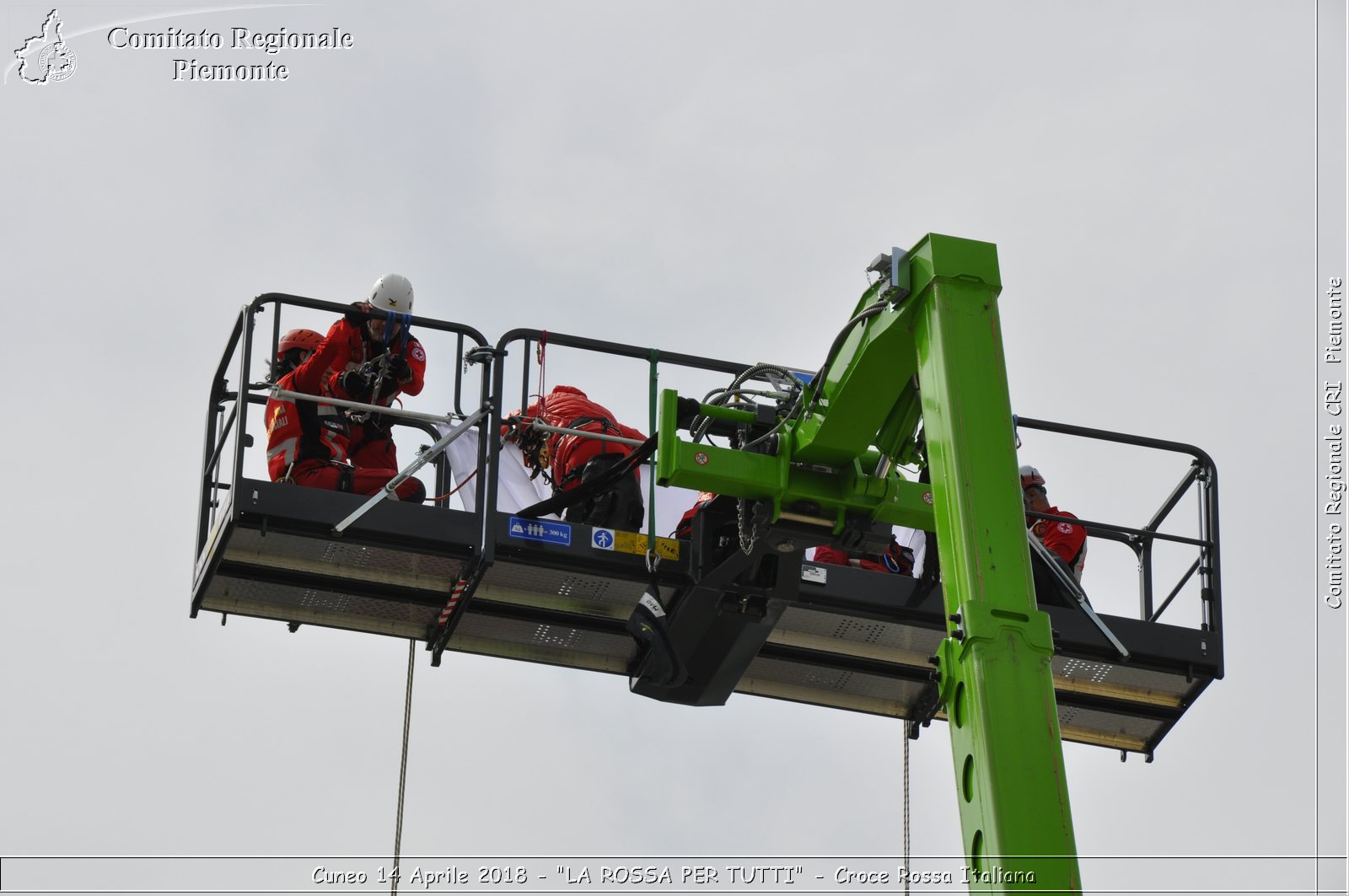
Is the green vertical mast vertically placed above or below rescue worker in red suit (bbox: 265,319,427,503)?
below

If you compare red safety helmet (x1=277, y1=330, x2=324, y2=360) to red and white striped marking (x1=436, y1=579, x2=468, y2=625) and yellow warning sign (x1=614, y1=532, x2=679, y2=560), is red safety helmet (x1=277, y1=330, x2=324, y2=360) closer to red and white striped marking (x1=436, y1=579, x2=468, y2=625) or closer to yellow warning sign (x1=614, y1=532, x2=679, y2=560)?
red and white striped marking (x1=436, y1=579, x2=468, y2=625)

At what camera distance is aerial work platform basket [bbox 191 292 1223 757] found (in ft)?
53.0

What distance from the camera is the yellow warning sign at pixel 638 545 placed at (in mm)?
16438

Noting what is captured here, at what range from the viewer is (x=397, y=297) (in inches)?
677

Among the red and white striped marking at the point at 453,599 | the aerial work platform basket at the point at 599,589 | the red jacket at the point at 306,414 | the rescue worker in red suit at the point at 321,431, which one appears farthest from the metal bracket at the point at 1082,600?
the red jacket at the point at 306,414

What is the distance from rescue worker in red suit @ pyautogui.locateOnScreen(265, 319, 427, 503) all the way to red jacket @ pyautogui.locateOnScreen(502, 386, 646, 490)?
0.95 m

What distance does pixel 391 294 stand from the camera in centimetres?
1716

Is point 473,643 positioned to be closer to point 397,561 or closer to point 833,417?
point 397,561

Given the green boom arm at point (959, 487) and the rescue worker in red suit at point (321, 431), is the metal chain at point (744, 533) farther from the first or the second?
the rescue worker in red suit at point (321, 431)

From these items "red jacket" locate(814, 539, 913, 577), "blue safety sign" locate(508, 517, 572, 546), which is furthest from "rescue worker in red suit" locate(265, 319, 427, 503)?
"red jacket" locate(814, 539, 913, 577)

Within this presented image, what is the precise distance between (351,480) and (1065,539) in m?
5.44

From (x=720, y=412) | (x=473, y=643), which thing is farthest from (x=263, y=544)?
(x=720, y=412)

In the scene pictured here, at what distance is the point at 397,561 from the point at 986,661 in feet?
18.6

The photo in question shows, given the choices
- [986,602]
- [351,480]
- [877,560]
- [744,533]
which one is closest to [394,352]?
[351,480]
